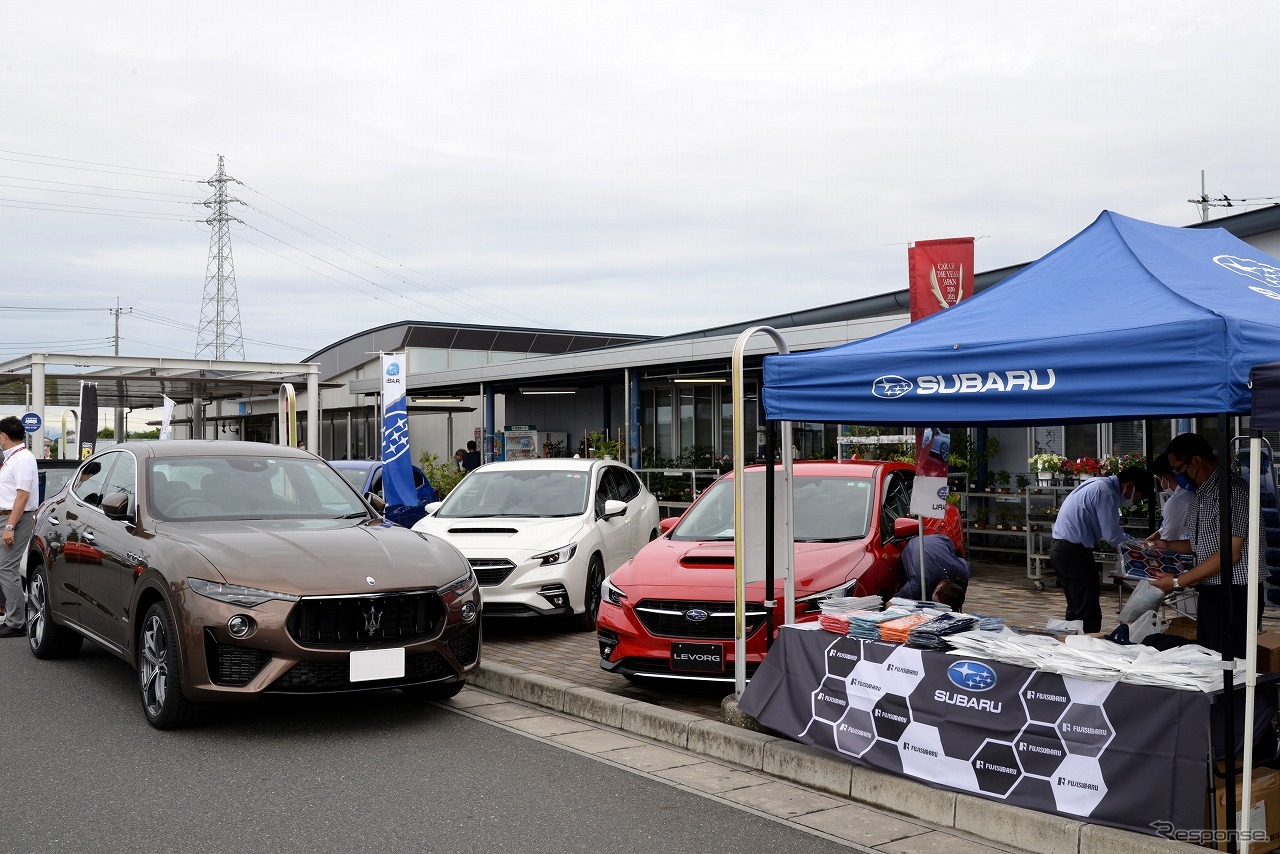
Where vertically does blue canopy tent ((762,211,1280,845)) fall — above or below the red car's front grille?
above

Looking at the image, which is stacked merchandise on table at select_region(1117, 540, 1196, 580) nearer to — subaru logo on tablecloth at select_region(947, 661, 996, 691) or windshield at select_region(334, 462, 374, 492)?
subaru logo on tablecloth at select_region(947, 661, 996, 691)

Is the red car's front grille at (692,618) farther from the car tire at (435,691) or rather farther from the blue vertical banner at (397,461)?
the blue vertical banner at (397,461)

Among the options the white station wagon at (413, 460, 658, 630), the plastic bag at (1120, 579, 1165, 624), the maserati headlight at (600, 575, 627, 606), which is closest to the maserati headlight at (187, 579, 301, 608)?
the maserati headlight at (600, 575, 627, 606)

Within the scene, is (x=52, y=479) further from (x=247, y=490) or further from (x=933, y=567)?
(x=933, y=567)

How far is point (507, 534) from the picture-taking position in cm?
1020

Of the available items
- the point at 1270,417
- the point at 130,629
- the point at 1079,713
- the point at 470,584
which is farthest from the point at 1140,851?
the point at 130,629

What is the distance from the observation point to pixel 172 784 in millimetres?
5578

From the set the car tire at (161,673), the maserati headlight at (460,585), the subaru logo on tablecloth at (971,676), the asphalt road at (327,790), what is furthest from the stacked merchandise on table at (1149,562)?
the car tire at (161,673)

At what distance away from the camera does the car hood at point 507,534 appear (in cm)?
990

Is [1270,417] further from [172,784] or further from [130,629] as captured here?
[130,629]

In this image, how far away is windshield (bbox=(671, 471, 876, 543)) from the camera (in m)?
8.47

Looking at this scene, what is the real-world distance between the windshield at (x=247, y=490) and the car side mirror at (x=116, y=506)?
0.55 feet

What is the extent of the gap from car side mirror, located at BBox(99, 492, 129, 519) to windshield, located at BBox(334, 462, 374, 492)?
6.72 m

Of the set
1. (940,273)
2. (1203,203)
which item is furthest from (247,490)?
(1203,203)
